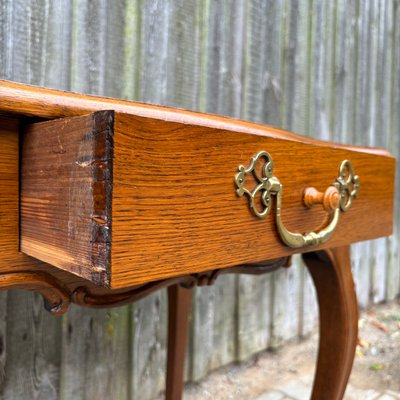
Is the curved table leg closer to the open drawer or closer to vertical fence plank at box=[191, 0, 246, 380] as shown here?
the open drawer

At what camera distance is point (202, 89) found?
147cm

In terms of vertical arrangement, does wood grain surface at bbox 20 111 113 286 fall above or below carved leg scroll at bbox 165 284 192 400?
above

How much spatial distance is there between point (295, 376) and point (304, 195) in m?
1.33

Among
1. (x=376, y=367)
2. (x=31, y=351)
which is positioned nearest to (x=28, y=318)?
(x=31, y=351)

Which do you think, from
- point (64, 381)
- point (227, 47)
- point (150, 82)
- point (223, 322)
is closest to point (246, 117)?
point (227, 47)

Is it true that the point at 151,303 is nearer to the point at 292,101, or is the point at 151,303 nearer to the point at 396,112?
the point at 292,101

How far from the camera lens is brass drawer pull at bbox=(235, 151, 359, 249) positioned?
21.4 inches

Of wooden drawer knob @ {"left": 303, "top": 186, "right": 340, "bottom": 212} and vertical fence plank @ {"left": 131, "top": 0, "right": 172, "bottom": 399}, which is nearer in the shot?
wooden drawer knob @ {"left": 303, "top": 186, "right": 340, "bottom": 212}

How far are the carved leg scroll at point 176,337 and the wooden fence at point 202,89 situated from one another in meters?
0.25

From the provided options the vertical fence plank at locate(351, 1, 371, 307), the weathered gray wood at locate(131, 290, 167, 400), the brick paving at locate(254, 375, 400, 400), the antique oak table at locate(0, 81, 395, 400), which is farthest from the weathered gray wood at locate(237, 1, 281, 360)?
the antique oak table at locate(0, 81, 395, 400)

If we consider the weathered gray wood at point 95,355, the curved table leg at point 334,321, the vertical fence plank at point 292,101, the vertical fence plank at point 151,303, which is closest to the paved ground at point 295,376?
the vertical fence plank at point 292,101

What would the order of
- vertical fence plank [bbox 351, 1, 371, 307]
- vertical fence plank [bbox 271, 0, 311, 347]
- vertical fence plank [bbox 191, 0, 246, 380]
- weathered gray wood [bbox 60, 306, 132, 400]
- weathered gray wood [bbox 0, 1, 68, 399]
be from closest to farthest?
weathered gray wood [bbox 0, 1, 68, 399] → weathered gray wood [bbox 60, 306, 132, 400] → vertical fence plank [bbox 191, 0, 246, 380] → vertical fence plank [bbox 271, 0, 311, 347] → vertical fence plank [bbox 351, 1, 371, 307]

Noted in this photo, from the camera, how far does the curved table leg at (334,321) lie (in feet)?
2.91

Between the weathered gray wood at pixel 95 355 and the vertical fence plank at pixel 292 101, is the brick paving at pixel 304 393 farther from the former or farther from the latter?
the weathered gray wood at pixel 95 355
